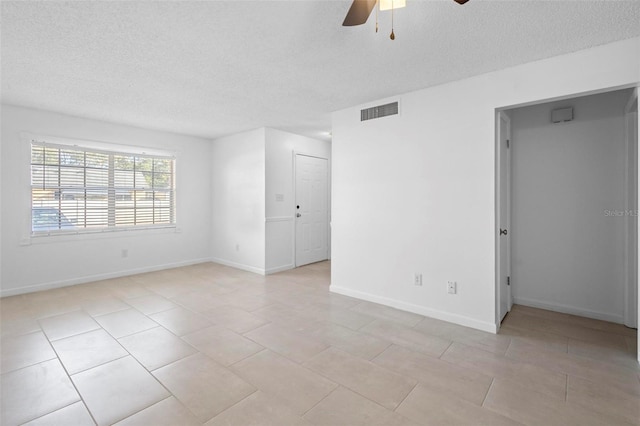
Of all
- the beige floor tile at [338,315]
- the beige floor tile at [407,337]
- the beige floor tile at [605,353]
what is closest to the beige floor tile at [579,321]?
the beige floor tile at [605,353]

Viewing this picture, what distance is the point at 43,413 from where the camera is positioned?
1871mm

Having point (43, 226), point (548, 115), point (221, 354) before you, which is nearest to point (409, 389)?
point (221, 354)

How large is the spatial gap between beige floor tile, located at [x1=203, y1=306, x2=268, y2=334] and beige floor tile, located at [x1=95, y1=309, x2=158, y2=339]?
597mm

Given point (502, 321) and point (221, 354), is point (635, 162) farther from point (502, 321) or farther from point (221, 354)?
point (221, 354)

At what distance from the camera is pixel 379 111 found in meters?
3.81

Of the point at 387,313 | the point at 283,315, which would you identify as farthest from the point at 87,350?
the point at 387,313

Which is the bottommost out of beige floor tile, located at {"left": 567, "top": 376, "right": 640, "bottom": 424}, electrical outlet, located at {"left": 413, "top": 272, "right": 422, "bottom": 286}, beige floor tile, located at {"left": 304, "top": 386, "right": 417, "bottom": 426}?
beige floor tile, located at {"left": 304, "top": 386, "right": 417, "bottom": 426}

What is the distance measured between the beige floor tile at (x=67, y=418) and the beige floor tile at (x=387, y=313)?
2541 mm

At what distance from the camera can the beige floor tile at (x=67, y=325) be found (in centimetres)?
298

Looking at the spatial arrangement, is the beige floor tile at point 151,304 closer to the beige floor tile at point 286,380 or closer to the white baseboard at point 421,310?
the beige floor tile at point 286,380

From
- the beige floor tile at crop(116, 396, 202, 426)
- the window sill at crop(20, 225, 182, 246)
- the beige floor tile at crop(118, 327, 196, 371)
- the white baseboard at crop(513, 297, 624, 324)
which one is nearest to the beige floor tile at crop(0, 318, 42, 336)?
the beige floor tile at crop(118, 327, 196, 371)

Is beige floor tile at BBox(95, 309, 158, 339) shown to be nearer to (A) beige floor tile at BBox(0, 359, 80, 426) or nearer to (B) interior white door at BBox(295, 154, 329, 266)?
(A) beige floor tile at BBox(0, 359, 80, 426)

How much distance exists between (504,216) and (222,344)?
3.24m

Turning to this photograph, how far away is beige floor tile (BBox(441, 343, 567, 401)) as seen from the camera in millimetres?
2128
